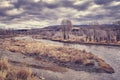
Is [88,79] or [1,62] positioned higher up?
[1,62]

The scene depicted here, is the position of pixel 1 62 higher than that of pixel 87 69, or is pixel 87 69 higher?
pixel 1 62

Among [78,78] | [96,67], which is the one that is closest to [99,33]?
[96,67]

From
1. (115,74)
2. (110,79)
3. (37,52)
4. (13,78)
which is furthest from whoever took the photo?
(37,52)

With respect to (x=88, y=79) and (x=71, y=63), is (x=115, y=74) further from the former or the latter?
(x=71, y=63)

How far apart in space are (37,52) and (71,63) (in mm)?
11178

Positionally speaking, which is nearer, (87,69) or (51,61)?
(87,69)

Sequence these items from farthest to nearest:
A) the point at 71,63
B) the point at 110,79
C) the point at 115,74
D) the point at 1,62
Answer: the point at 71,63 < the point at 115,74 < the point at 110,79 < the point at 1,62

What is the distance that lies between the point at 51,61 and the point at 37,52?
8604 mm

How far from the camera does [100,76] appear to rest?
27.7 meters

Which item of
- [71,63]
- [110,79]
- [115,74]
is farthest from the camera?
[71,63]

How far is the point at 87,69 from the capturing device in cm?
3134

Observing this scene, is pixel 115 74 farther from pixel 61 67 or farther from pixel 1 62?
pixel 1 62

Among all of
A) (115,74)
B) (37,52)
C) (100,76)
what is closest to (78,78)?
(100,76)

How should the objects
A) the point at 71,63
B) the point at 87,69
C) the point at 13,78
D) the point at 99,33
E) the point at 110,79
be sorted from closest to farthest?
the point at 13,78
the point at 110,79
the point at 87,69
the point at 71,63
the point at 99,33
